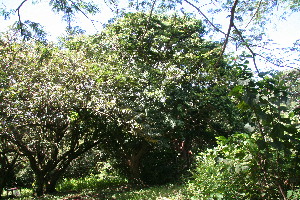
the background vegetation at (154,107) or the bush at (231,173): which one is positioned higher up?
the background vegetation at (154,107)

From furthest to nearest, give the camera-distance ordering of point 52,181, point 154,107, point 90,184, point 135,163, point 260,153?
point 90,184
point 135,163
point 52,181
point 154,107
point 260,153

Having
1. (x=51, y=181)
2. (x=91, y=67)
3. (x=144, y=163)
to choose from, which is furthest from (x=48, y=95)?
(x=144, y=163)

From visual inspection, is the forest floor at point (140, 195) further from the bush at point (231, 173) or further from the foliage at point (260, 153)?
the foliage at point (260, 153)

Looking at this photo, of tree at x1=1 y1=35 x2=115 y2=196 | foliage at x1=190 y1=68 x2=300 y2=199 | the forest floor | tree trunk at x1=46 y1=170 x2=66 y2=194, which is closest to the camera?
foliage at x1=190 y1=68 x2=300 y2=199

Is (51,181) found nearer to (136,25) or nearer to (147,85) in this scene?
(147,85)

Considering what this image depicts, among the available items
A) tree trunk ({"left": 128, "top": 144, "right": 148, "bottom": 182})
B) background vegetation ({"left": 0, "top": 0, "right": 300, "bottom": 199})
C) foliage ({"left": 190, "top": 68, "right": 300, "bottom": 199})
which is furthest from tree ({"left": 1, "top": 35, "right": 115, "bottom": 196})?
foliage ({"left": 190, "top": 68, "right": 300, "bottom": 199})

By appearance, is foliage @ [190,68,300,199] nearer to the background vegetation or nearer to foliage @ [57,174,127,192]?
the background vegetation

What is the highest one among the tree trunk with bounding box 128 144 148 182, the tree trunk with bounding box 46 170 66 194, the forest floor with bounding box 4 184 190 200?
the tree trunk with bounding box 128 144 148 182

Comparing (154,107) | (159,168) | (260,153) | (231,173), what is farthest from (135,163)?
(260,153)

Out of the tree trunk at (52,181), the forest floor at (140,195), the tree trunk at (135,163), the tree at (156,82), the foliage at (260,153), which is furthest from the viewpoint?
the tree trunk at (135,163)

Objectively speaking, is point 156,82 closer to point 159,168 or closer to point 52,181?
point 159,168

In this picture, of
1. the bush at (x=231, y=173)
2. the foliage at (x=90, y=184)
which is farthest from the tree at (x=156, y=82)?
the bush at (x=231, y=173)

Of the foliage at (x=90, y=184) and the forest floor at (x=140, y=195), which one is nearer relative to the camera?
the forest floor at (x=140, y=195)

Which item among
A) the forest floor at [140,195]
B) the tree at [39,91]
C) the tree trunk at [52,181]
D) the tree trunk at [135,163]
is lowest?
the forest floor at [140,195]
